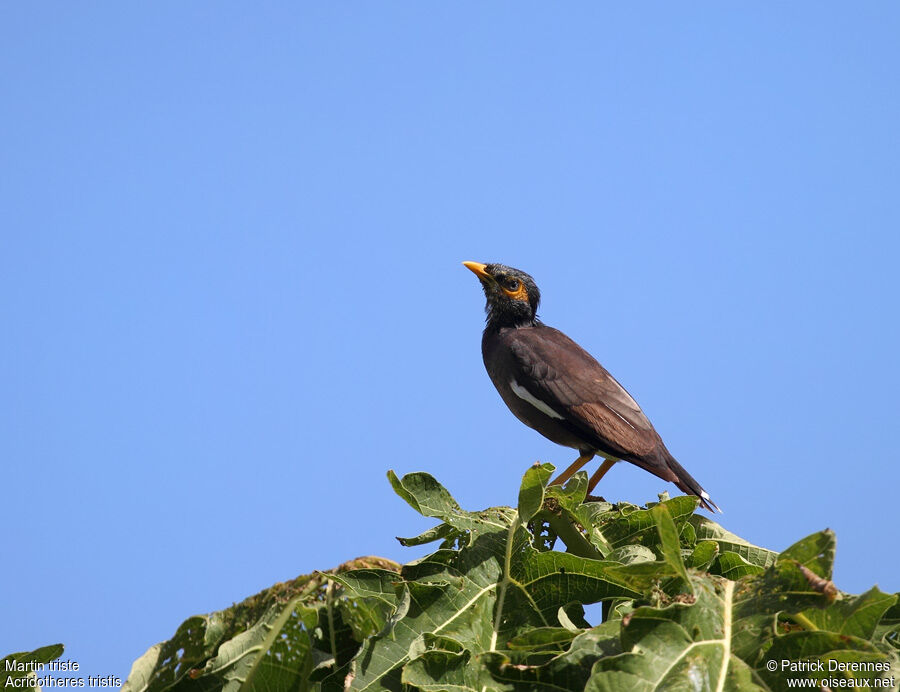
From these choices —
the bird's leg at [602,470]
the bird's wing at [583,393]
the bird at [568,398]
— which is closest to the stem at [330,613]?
the bird at [568,398]

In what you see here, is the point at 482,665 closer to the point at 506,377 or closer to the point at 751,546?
the point at 751,546

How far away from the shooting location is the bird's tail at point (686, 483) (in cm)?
626

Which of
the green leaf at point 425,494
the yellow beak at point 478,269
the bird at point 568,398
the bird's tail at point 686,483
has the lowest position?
the green leaf at point 425,494

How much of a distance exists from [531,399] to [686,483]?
138 centimetres

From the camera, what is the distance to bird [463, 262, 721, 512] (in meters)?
6.40

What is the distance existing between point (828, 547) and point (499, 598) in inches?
30.2

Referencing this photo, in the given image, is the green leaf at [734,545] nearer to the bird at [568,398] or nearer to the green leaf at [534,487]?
the green leaf at [534,487]

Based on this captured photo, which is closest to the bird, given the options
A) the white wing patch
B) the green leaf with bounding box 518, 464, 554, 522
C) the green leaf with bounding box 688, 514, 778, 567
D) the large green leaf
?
the white wing patch

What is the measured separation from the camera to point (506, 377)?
23.9 ft

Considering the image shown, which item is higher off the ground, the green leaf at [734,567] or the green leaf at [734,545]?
the green leaf at [734,545]

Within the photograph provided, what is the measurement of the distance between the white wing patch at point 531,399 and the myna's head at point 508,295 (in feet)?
3.23

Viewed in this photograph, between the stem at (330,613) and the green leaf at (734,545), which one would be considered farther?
the green leaf at (734,545)

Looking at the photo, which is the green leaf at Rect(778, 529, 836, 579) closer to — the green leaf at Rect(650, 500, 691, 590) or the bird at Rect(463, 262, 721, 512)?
the green leaf at Rect(650, 500, 691, 590)

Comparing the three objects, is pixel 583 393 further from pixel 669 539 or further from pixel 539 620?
pixel 669 539
